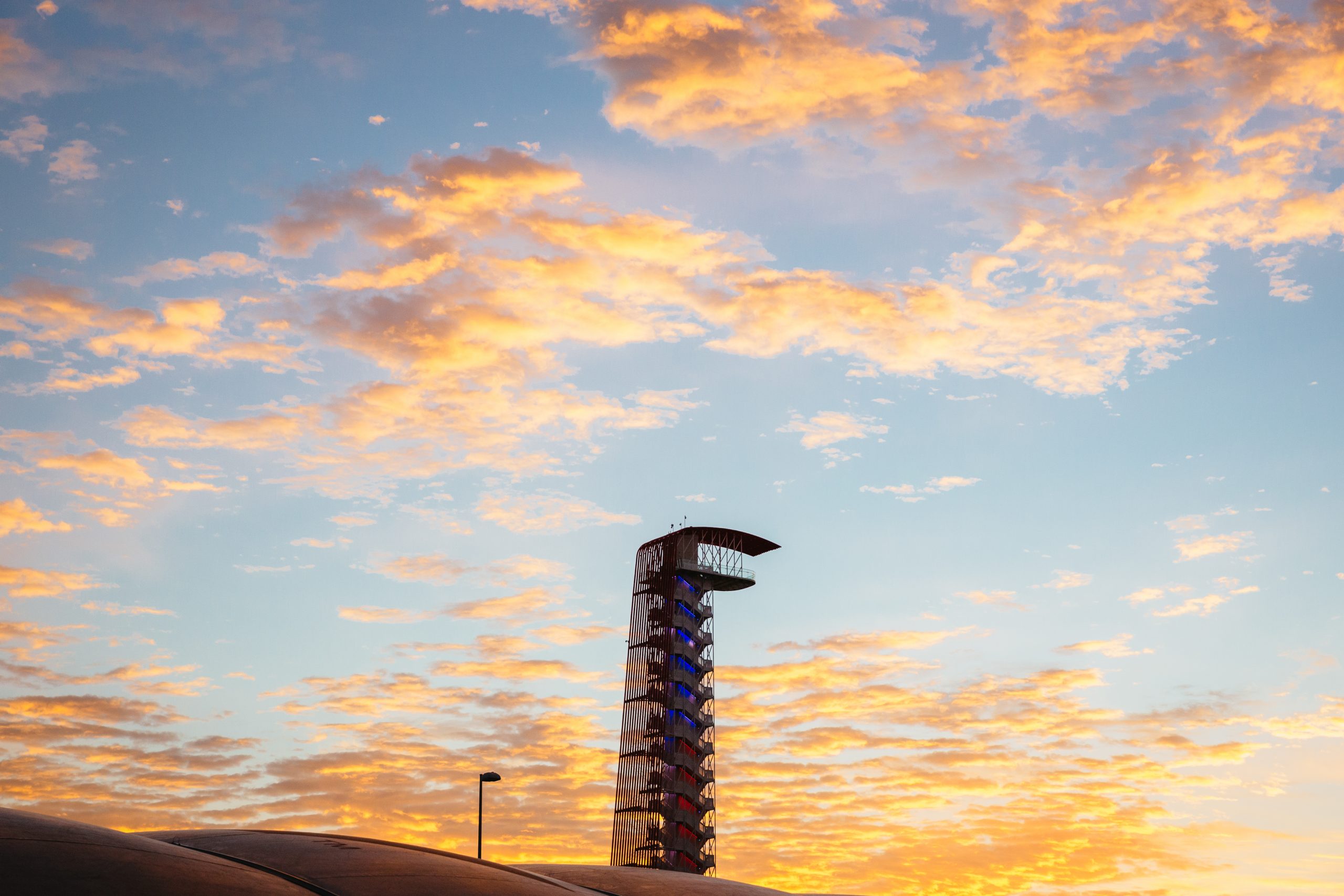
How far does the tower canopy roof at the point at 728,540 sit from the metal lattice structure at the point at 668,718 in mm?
198

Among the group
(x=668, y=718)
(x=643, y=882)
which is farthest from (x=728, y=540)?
(x=643, y=882)

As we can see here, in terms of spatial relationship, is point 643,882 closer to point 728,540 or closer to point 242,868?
point 242,868

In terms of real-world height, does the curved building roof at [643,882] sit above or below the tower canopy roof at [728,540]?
below

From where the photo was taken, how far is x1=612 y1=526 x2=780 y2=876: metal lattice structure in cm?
10438

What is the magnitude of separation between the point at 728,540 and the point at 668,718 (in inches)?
766

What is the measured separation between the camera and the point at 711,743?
109188 millimetres

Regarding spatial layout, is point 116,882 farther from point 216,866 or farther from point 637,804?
point 637,804

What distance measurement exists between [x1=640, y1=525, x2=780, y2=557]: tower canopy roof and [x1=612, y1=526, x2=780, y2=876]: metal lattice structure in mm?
198

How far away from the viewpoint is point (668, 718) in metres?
106

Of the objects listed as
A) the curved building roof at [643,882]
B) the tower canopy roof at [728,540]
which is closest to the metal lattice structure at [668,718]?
the tower canopy roof at [728,540]

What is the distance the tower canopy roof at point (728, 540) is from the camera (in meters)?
115

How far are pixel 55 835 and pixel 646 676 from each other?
3114 inches

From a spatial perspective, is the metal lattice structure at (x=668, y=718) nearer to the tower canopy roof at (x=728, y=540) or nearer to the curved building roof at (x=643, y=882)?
the tower canopy roof at (x=728, y=540)

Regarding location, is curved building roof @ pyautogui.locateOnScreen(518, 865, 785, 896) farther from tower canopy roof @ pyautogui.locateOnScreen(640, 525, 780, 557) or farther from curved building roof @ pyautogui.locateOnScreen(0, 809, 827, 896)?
tower canopy roof @ pyautogui.locateOnScreen(640, 525, 780, 557)
